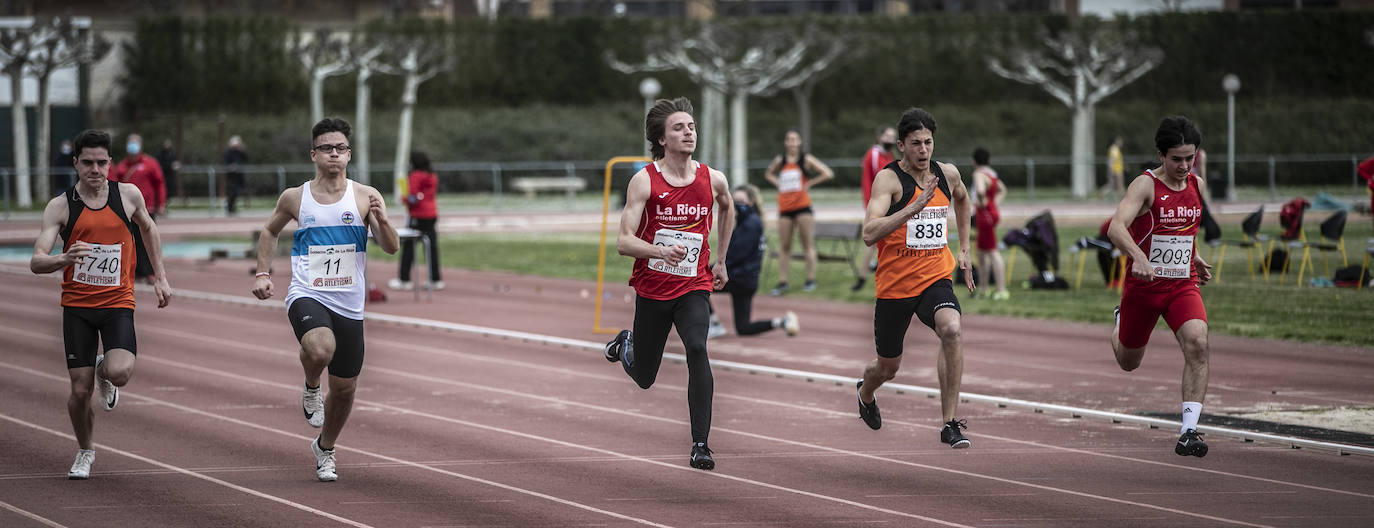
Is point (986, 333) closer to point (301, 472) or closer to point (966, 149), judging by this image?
point (301, 472)

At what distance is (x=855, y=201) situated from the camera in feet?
130

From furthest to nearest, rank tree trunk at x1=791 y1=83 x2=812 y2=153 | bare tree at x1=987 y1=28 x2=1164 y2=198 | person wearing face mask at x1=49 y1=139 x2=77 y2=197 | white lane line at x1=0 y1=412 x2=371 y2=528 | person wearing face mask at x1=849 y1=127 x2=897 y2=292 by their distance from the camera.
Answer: tree trunk at x1=791 y1=83 x2=812 y2=153, bare tree at x1=987 y1=28 x2=1164 y2=198, person wearing face mask at x1=49 y1=139 x2=77 y2=197, person wearing face mask at x1=849 y1=127 x2=897 y2=292, white lane line at x1=0 y1=412 x2=371 y2=528

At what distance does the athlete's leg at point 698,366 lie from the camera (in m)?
7.54

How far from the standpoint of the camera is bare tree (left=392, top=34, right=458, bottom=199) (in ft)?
146

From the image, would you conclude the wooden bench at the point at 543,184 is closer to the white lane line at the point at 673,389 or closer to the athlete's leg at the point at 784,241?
the athlete's leg at the point at 784,241

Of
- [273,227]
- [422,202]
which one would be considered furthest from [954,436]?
[422,202]

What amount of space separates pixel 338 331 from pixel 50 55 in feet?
114

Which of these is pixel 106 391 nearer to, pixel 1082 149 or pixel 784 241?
pixel 784 241

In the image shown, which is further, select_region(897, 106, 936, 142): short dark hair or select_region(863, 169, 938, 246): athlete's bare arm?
select_region(897, 106, 936, 142): short dark hair

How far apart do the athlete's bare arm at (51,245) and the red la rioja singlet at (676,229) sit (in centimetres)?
279

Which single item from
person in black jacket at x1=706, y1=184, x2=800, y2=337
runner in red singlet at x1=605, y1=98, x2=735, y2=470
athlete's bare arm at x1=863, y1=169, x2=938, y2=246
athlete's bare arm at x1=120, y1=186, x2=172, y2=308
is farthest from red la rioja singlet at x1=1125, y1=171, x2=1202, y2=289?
person in black jacket at x1=706, y1=184, x2=800, y2=337

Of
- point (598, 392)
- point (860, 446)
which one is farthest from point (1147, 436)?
point (598, 392)

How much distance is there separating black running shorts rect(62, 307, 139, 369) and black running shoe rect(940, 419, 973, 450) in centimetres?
426

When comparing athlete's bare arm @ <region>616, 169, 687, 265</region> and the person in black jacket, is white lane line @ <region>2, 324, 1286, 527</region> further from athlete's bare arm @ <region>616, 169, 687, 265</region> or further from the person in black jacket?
the person in black jacket
